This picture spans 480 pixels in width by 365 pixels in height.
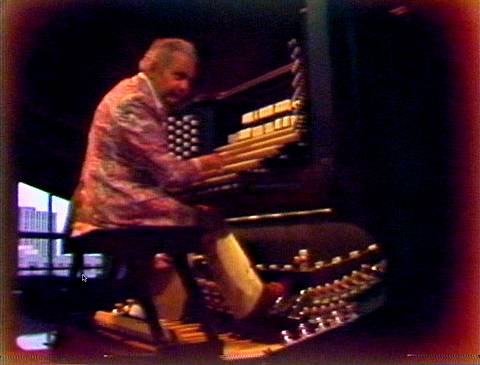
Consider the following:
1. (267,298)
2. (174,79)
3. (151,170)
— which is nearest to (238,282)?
(267,298)

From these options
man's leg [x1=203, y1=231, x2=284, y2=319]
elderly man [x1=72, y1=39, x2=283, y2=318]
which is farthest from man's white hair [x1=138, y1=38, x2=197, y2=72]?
man's leg [x1=203, y1=231, x2=284, y2=319]

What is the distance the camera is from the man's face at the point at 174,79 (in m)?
1.08

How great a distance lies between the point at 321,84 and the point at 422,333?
397 mm

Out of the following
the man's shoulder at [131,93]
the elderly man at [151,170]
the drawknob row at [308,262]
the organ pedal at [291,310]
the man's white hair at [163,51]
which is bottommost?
the organ pedal at [291,310]

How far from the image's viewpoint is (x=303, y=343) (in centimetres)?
109

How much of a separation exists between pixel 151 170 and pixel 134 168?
24 mm

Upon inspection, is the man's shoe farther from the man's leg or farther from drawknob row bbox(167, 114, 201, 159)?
drawknob row bbox(167, 114, 201, 159)

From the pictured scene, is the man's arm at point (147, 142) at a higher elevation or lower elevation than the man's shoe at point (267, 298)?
higher

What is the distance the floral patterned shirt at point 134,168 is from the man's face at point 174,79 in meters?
0.01

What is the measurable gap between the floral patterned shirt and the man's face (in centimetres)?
1

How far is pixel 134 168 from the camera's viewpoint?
1.06 metres

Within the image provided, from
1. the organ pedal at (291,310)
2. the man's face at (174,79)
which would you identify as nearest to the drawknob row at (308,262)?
the organ pedal at (291,310)

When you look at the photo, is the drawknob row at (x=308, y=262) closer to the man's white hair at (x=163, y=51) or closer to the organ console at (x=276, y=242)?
the organ console at (x=276, y=242)

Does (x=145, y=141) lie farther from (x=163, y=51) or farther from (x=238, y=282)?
(x=238, y=282)
